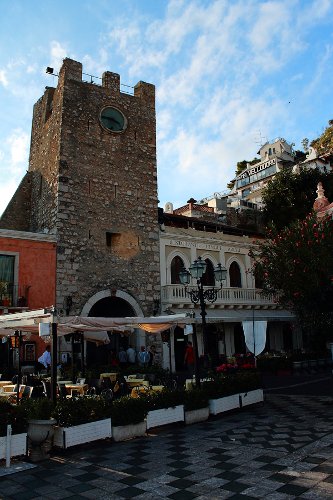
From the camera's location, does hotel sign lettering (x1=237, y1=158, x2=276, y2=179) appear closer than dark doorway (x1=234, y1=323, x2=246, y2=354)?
No

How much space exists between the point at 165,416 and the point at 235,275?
18.7 metres

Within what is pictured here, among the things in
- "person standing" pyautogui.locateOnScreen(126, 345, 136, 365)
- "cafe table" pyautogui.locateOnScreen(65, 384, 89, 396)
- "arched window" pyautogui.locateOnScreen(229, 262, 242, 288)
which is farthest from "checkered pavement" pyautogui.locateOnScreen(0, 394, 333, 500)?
"arched window" pyautogui.locateOnScreen(229, 262, 242, 288)

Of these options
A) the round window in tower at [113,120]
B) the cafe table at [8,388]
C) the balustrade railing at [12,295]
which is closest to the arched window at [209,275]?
the round window in tower at [113,120]

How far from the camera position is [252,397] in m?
12.5

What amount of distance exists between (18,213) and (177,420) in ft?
55.9

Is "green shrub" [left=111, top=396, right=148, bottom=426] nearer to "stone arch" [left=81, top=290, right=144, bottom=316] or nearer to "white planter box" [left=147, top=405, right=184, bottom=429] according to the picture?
"white planter box" [left=147, top=405, right=184, bottom=429]

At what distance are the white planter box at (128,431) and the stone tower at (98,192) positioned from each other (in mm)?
11051

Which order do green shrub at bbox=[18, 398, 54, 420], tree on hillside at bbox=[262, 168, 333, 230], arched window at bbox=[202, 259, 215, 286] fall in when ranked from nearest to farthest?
green shrub at bbox=[18, 398, 54, 420] < arched window at bbox=[202, 259, 215, 286] < tree on hillside at bbox=[262, 168, 333, 230]

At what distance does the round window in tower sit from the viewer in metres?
23.0

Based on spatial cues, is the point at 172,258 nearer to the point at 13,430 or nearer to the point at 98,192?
the point at 98,192

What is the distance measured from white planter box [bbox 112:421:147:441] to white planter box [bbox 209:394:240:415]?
2.30 metres

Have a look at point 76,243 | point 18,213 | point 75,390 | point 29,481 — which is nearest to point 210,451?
point 29,481

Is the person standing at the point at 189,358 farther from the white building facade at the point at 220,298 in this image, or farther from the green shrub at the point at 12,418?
the green shrub at the point at 12,418

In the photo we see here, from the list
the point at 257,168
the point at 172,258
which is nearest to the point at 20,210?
the point at 172,258
